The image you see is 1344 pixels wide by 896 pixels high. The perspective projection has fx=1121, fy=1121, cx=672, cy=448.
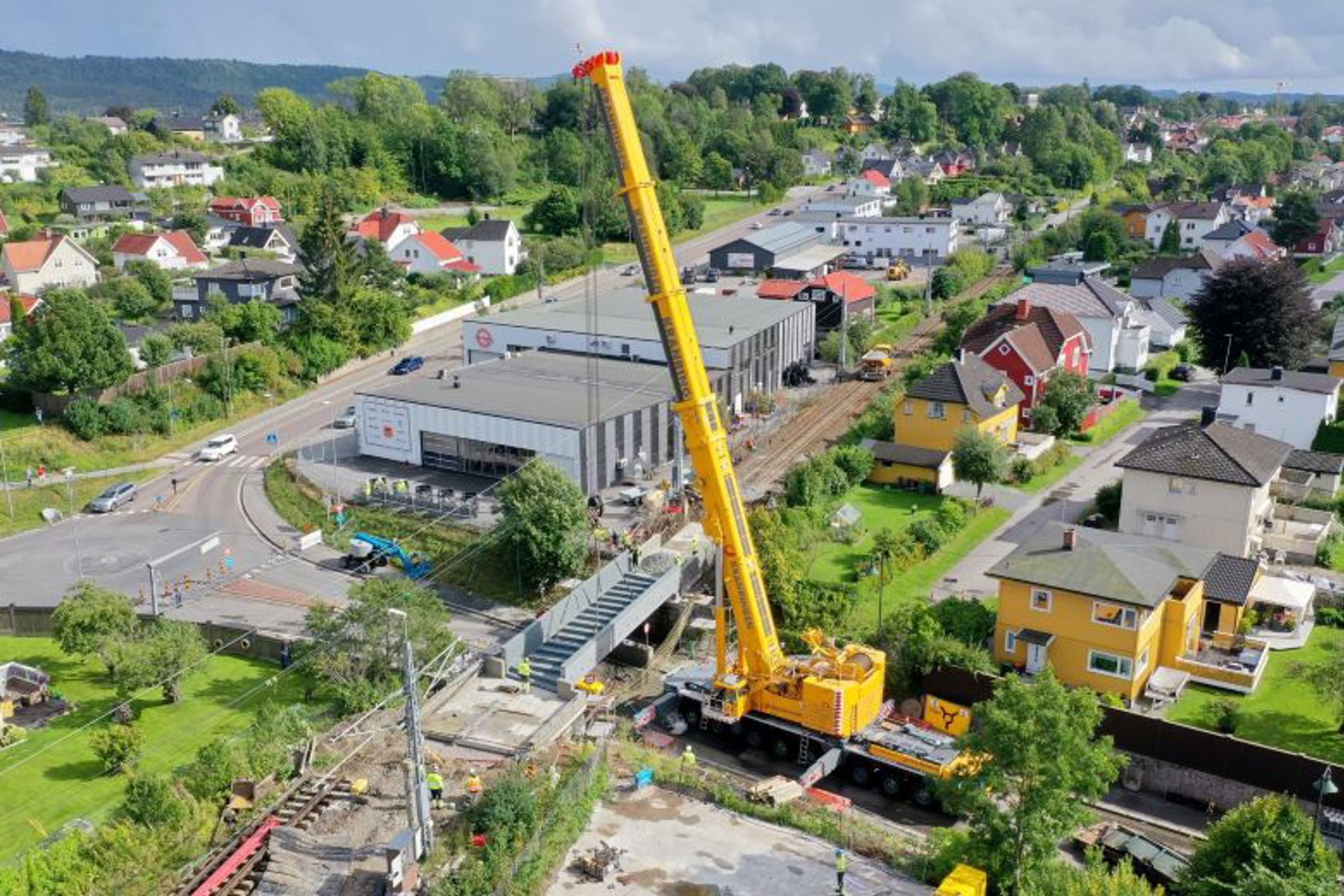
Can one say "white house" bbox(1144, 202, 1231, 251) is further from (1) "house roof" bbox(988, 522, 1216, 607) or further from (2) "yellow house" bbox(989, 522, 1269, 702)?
(2) "yellow house" bbox(989, 522, 1269, 702)

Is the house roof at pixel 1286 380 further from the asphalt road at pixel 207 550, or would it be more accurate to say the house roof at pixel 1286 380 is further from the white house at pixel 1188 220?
the white house at pixel 1188 220

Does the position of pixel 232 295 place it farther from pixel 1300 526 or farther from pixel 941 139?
pixel 941 139

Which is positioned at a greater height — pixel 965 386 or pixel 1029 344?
pixel 1029 344

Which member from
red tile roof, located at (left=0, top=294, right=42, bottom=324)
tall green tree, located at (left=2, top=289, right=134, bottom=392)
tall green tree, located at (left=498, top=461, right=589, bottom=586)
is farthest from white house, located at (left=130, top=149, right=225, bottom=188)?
tall green tree, located at (left=498, top=461, right=589, bottom=586)

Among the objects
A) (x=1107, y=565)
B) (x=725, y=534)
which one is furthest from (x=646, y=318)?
(x=725, y=534)

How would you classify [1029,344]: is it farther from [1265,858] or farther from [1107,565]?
[1265,858]

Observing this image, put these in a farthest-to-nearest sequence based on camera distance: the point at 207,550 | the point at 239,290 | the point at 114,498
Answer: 1. the point at 239,290
2. the point at 114,498
3. the point at 207,550

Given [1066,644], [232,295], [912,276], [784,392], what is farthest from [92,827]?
[912,276]
